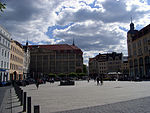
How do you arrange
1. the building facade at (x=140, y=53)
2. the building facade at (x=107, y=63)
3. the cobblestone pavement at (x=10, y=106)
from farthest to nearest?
the building facade at (x=107, y=63), the building facade at (x=140, y=53), the cobblestone pavement at (x=10, y=106)

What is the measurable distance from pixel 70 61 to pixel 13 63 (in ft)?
136

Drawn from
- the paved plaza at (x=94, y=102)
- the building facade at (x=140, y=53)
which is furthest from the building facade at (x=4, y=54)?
the building facade at (x=140, y=53)

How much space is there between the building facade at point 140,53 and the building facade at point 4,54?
4376cm

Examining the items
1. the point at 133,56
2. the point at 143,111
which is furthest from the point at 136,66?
the point at 143,111

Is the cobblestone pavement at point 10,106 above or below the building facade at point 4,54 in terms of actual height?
below

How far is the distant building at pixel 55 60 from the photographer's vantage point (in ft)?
300

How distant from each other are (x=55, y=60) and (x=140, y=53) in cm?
4774

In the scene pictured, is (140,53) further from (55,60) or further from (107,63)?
(107,63)

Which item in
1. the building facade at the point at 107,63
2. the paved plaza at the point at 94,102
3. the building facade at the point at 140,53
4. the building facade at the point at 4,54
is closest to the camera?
the paved plaza at the point at 94,102

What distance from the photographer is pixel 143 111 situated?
7.54 metres

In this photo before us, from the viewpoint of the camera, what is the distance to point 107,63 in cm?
11862

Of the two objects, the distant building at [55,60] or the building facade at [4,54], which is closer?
the building facade at [4,54]

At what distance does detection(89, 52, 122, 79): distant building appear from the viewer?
115 m

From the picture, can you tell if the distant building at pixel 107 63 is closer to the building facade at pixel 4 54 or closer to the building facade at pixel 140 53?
the building facade at pixel 140 53
